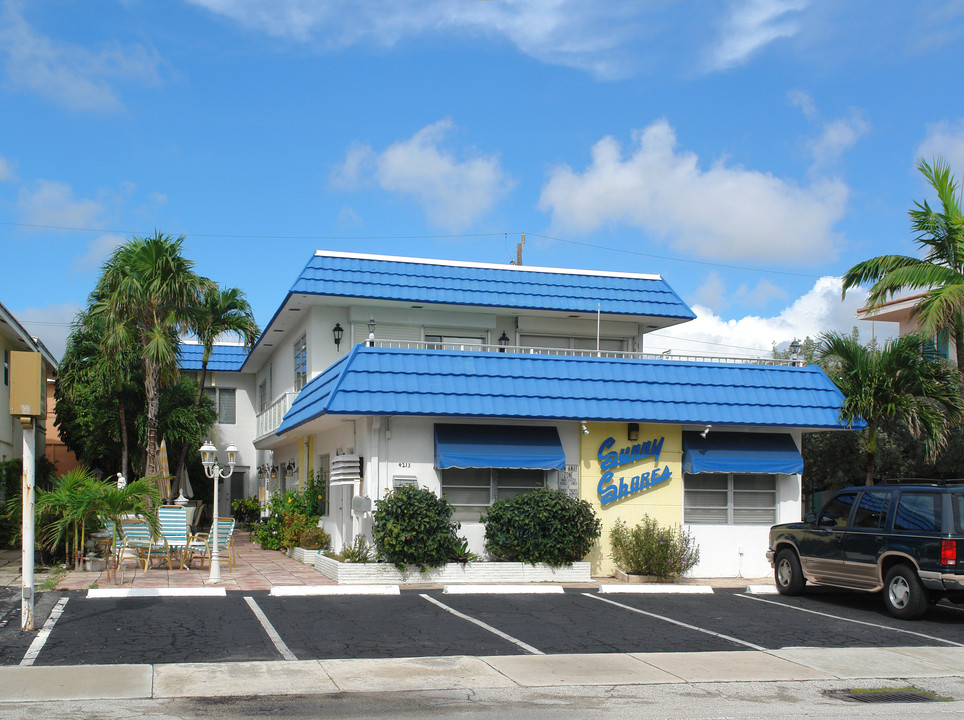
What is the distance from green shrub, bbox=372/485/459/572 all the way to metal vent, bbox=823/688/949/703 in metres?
8.39

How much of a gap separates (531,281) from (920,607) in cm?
1328

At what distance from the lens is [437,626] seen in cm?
1195

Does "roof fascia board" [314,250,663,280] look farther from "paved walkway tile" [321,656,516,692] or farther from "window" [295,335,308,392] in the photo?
"paved walkway tile" [321,656,516,692]

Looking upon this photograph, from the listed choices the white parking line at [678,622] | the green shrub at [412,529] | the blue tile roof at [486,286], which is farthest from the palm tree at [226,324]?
the white parking line at [678,622]

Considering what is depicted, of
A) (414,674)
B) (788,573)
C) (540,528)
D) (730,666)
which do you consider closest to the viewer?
(414,674)

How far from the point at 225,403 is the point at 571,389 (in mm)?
21479

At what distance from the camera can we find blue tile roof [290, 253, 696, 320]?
872 inches

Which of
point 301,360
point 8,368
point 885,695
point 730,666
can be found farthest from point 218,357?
point 885,695

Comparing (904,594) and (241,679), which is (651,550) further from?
(241,679)

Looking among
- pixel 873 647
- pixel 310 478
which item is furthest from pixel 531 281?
pixel 873 647

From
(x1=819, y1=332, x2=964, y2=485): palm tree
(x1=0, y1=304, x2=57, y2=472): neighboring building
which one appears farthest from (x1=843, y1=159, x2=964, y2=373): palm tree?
(x1=0, y1=304, x2=57, y2=472): neighboring building

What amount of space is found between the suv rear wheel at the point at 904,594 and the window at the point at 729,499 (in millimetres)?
5333

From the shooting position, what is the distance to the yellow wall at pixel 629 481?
18109 mm

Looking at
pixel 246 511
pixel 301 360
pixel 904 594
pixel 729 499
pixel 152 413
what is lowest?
pixel 246 511
